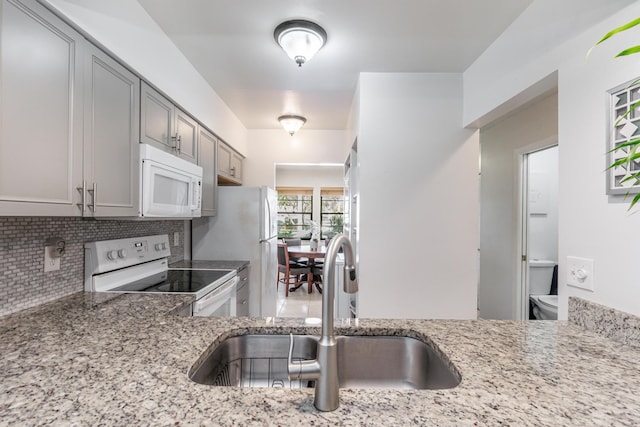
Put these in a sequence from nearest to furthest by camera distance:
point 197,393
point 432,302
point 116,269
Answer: point 197,393
point 116,269
point 432,302

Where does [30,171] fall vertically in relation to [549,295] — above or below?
above

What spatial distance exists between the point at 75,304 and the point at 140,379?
3.24 ft

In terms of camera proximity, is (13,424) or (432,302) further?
(432,302)

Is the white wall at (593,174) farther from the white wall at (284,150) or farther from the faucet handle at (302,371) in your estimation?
the white wall at (284,150)

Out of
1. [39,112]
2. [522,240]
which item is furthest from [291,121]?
[522,240]

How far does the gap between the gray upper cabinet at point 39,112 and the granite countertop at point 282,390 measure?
486 mm

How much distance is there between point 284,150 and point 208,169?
1392 mm

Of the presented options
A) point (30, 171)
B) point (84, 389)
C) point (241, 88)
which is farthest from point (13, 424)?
point (241, 88)

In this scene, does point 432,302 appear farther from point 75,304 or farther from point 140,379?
point 75,304

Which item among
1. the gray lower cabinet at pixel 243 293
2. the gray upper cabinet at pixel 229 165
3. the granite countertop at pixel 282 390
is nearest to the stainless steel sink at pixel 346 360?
the granite countertop at pixel 282 390

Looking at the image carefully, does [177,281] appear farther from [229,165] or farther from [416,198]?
[416,198]

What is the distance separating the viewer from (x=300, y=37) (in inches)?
70.0

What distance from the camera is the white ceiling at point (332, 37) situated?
160 cm

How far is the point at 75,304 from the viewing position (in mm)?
1412
